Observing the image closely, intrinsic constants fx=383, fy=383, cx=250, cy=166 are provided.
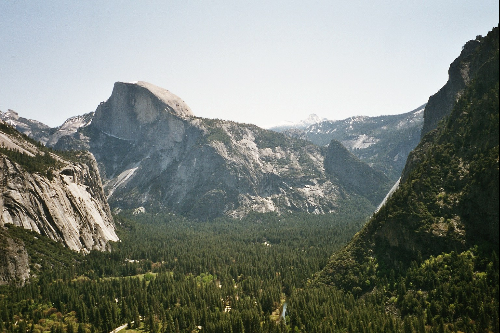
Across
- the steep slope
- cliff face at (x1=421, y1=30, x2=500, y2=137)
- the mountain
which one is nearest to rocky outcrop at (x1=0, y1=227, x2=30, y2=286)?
the steep slope

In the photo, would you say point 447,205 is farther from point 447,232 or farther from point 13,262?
point 13,262

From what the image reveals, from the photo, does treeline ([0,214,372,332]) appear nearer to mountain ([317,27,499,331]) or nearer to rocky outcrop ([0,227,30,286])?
rocky outcrop ([0,227,30,286])

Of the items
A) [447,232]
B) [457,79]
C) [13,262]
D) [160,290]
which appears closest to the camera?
[447,232]

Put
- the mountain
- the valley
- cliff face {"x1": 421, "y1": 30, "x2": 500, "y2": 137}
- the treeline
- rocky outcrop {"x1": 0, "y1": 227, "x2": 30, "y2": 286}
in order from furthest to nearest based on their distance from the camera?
1. cliff face {"x1": 421, "y1": 30, "x2": 500, "y2": 137}
2. rocky outcrop {"x1": 0, "y1": 227, "x2": 30, "y2": 286}
3. the treeline
4. the valley
5. the mountain

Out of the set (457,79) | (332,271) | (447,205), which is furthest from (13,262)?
→ (457,79)

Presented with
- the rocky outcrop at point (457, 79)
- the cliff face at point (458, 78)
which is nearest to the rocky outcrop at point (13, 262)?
the cliff face at point (458, 78)
